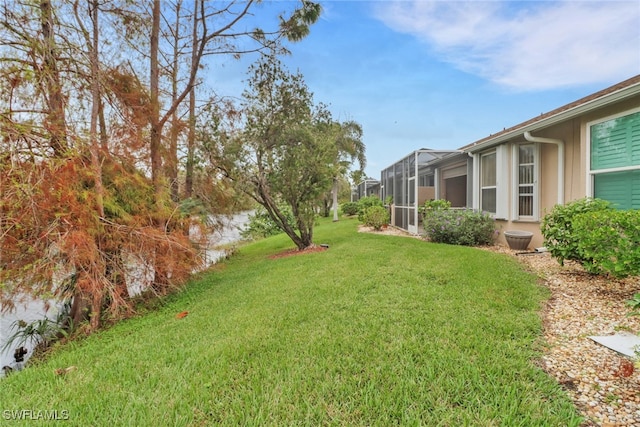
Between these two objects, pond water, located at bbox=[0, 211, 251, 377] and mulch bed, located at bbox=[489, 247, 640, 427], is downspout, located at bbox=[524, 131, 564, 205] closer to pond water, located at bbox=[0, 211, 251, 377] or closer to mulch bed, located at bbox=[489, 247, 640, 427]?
mulch bed, located at bbox=[489, 247, 640, 427]

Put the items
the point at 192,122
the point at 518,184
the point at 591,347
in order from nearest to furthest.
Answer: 1. the point at 591,347
2. the point at 192,122
3. the point at 518,184

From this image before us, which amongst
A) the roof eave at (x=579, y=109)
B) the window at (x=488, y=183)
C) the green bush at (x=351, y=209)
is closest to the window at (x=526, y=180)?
the roof eave at (x=579, y=109)

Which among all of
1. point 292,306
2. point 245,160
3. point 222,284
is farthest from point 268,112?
point 292,306

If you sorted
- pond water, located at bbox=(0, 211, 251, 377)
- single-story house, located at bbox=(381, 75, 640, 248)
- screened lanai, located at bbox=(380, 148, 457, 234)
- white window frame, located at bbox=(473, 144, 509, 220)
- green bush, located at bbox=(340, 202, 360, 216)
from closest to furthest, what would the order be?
pond water, located at bbox=(0, 211, 251, 377) < single-story house, located at bbox=(381, 75, 640, 248) < white window frame, located at bbox=(473, 144, 509, 220) < screened lanai, located at bbox=(380, 148, 457, 234) < green bush, located at bbox=(340, 202, 360, 216)

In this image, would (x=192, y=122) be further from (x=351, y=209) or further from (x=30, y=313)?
(x=351, y=209)

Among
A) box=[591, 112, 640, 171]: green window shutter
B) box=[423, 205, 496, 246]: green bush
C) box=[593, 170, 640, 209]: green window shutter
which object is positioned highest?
box=[591, 112, 640, 171]: green window shutter

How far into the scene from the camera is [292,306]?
4324 millimetres

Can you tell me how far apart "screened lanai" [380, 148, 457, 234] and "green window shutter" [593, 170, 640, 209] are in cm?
565

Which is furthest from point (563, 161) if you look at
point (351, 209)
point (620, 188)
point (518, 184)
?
point (351, 209)

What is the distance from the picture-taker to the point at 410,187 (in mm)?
12211

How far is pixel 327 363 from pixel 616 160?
665 cm

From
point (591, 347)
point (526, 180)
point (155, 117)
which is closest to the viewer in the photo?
point (591, 347)

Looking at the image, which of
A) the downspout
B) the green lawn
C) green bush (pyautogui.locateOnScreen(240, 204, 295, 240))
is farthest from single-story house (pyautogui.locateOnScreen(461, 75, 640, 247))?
green bush (pyautogui.locateOnScreen(240, 204, 295, 240))

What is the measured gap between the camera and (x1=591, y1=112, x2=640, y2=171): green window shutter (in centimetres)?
503
